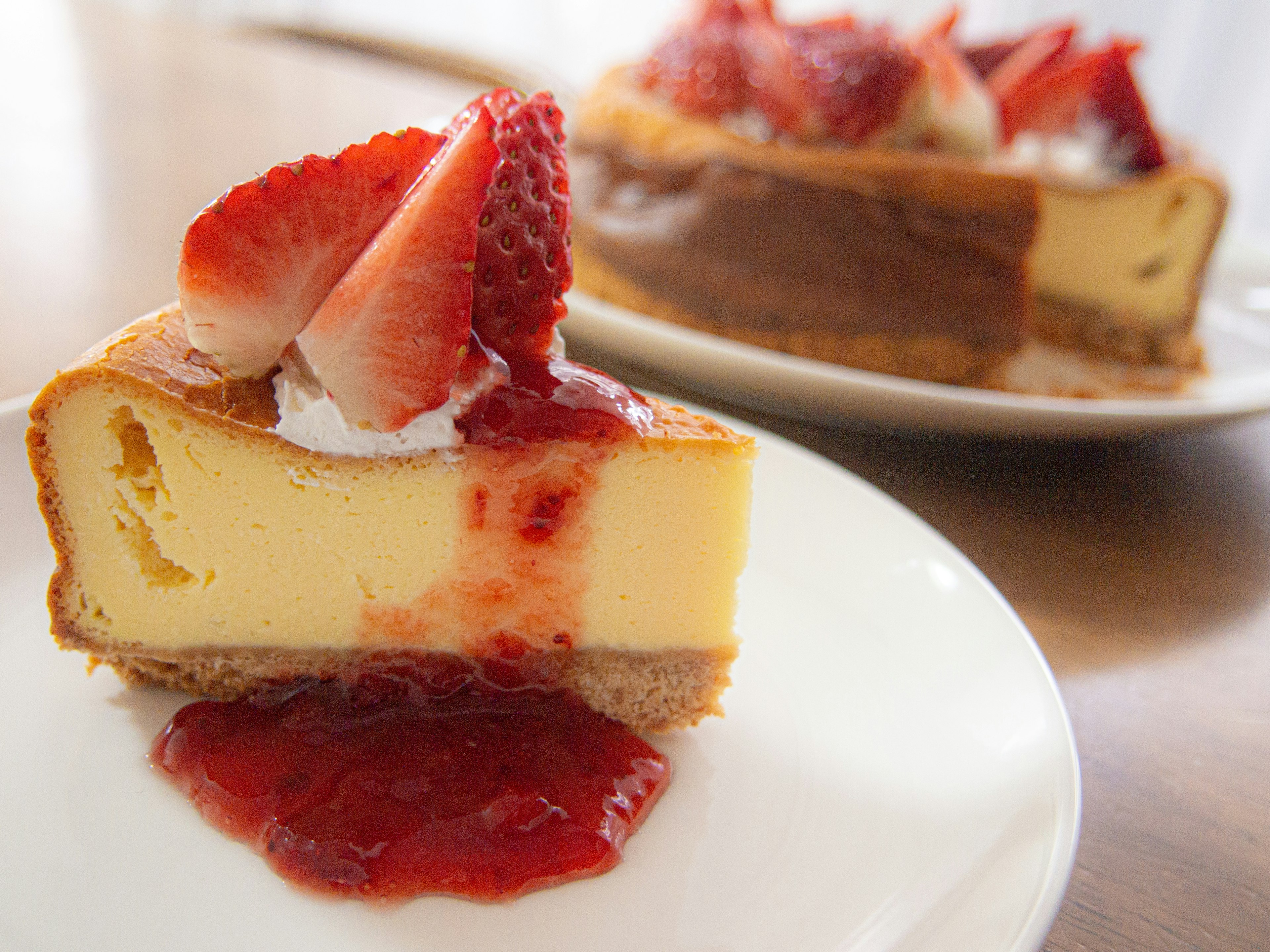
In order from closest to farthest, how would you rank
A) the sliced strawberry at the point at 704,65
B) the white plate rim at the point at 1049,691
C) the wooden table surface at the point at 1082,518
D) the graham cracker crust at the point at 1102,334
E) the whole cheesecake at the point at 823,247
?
the white plate rim at the point at 1049,691 → the wooden table surface at the point at 1082,518 → the whole cheesecake at the point at 823,247 → the sliced strawberry at the point at 704,65 → the graham cracker crust at the point at 1102,334

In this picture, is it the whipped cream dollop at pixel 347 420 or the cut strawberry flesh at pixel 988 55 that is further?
the cut strawberry flesh at pixel 988 55

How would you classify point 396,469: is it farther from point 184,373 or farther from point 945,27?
point 945,27

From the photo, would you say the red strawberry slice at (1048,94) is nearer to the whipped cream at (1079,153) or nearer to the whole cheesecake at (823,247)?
the whipped cream at (1079,153)

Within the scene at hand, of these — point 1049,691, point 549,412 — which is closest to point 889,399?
point 1049,691

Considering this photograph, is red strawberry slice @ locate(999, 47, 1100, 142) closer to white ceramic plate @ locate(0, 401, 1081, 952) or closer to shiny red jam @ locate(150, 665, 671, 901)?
white ceramic plate @ locate(0, 401, 1081, 952)

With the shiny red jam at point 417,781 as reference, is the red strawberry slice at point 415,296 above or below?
above

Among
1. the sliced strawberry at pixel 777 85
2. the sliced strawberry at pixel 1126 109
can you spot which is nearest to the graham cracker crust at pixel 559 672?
the sliced strawberry at pixel 777 85

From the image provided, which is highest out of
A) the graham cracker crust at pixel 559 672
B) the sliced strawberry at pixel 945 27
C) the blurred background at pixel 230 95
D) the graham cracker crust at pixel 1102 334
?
the sliced strawberry at pixel 945 27

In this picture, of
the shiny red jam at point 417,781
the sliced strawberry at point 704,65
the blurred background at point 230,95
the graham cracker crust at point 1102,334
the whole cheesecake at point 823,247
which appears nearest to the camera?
the shiny red jam at point 417,781
